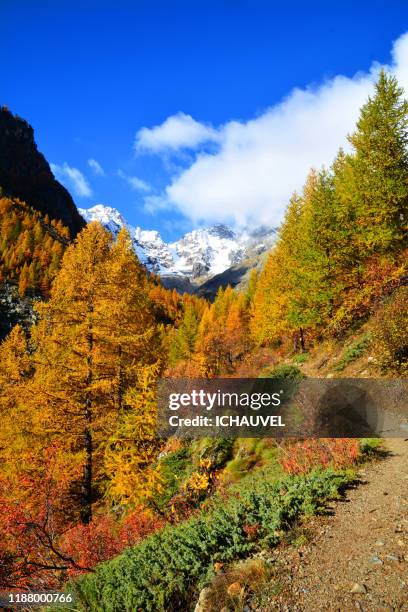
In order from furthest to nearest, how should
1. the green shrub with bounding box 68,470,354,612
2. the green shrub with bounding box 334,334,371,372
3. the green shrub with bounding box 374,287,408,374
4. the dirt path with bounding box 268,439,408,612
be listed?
1. the green shrub with bounding box 334,334,371,372
2. the green shrub with bounding box 374,287,408,374
3. the green shrub with bounding box 68,470,354,612
4. the dirt path with bounding box 268,439,408,612

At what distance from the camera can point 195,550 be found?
580 centimetres

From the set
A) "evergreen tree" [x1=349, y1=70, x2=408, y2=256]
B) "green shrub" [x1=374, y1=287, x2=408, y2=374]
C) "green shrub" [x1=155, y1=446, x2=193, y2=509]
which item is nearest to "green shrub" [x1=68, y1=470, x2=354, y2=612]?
"green shrub" [x1=155, y1=446, x2=193, y2=509]

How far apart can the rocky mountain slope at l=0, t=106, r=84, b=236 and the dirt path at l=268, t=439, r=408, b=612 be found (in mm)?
187347

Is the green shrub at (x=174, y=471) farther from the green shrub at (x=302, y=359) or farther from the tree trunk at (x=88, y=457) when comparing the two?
the green shrub at (x=302, y=359)

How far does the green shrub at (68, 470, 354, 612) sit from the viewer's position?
17.0 ft

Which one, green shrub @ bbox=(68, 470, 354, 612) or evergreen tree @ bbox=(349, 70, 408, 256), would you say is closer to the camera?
green shrub @ bbox=(68, 470, 354, 612)

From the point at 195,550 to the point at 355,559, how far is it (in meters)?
2.36

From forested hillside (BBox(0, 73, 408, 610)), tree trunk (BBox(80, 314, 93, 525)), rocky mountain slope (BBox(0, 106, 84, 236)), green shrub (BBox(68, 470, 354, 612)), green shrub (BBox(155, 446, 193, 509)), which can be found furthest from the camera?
rocky mountain slope (BBox(0, 106, 84, 236))

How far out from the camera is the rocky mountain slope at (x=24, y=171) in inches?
7018

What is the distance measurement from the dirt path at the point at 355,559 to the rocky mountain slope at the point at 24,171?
187 meters

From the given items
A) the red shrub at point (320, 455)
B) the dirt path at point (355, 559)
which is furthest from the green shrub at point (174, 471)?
the dirt path at point (355, 559)

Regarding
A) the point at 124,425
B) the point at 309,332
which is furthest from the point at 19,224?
the point at 124,425

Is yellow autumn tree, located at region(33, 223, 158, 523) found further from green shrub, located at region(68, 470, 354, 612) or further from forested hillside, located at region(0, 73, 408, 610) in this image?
green shrub, located at region(68, 470, 354, 612)

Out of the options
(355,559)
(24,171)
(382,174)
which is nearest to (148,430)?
(355,559)
